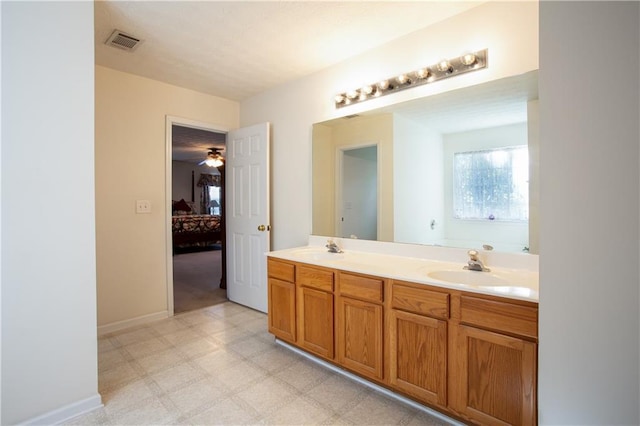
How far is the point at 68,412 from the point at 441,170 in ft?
8.96

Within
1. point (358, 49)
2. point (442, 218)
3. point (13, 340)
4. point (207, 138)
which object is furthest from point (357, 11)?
point (207, 138)

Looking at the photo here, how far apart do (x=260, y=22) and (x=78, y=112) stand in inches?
50.9

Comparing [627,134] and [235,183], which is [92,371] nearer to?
[235,183]

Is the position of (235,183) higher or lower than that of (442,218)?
higher

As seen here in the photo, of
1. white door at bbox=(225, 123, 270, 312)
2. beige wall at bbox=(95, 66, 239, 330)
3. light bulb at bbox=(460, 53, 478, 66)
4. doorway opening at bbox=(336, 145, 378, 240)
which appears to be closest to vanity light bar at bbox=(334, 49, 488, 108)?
light bulb at bbox=(460, 53, 478, 66)

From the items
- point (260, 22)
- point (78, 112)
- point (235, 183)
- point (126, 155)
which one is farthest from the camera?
point (235, 183)

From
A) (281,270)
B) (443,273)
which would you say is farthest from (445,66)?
(281,270)

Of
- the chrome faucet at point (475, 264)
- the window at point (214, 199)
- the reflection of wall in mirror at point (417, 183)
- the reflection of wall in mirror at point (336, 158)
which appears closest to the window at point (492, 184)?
the reflection of wall in mirror at point (417, 183)

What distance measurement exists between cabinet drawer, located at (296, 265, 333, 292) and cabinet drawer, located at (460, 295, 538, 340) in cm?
90

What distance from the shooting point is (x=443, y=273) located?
1991mm

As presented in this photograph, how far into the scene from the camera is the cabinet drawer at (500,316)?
140cm

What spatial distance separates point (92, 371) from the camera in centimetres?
188

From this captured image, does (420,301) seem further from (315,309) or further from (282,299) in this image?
(282,299)

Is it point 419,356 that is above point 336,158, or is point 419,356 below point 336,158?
below
